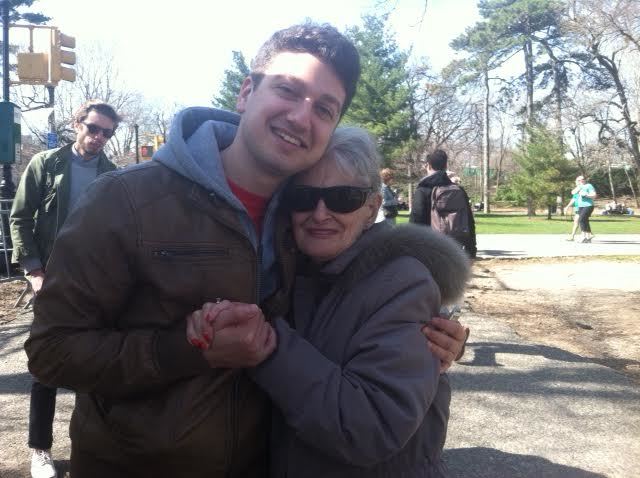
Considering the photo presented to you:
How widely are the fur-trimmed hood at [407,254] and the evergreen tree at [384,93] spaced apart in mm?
40136

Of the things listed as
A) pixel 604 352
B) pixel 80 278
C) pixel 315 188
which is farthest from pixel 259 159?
pixel 604 352

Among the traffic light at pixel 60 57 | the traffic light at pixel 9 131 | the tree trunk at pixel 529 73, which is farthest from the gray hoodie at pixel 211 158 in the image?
the tree trunk at pixel 529 73

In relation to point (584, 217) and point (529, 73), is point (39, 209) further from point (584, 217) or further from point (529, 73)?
point (529, 73)

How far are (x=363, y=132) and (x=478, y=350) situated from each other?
15.0 feet

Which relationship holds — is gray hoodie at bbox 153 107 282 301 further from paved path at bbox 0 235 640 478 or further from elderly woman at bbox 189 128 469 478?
paved path at bbox 0 235 640 478

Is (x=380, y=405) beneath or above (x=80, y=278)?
beneath

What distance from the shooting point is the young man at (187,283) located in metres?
1.47

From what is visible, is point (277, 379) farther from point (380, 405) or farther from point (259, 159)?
point (259, 159)

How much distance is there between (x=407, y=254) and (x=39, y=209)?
2907mm

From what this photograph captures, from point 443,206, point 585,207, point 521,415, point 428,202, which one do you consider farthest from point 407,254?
point 585,207

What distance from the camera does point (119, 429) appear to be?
1577 millimetres

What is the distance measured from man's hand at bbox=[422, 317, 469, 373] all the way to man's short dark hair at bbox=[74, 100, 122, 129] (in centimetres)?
324

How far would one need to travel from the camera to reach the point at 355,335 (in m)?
1.58

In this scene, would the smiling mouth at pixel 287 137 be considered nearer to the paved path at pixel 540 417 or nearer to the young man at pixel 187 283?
the young man at pixel 187 283
